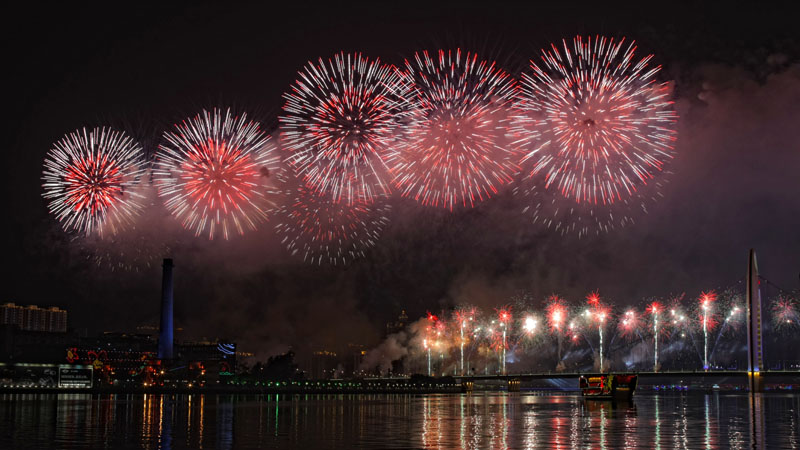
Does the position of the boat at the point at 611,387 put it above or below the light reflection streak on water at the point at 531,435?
below

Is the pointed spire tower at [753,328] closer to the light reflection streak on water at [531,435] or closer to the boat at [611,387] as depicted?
the boat at [611,387]

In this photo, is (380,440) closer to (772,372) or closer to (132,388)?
(772,372)

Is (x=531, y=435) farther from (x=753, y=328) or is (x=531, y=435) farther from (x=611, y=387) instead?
(x=753, y=328)

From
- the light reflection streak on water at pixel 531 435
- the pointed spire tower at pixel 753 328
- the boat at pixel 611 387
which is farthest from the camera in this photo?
the pointed spire tower at pixel 753 328

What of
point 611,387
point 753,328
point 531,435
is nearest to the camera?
point 531,435

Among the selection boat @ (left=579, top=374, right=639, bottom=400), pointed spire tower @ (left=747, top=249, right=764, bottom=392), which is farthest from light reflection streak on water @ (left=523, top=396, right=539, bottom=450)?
pointed spire tower @ (left=747, top=249, right=764, bottom=392)

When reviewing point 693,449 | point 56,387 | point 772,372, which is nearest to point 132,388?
point 56,387

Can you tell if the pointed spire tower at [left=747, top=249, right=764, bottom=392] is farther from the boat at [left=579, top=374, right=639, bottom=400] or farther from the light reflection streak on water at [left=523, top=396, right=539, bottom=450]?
the light reflection streak on water at [left=523, top=396, right=539, bottom=450]

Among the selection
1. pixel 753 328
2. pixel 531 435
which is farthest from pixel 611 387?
pixel 531 435

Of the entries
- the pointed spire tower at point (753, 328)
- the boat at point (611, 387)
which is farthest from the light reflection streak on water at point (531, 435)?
the pointed spire tower at point (753, 328)

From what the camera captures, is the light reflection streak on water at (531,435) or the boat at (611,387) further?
the boat at (611,387)
